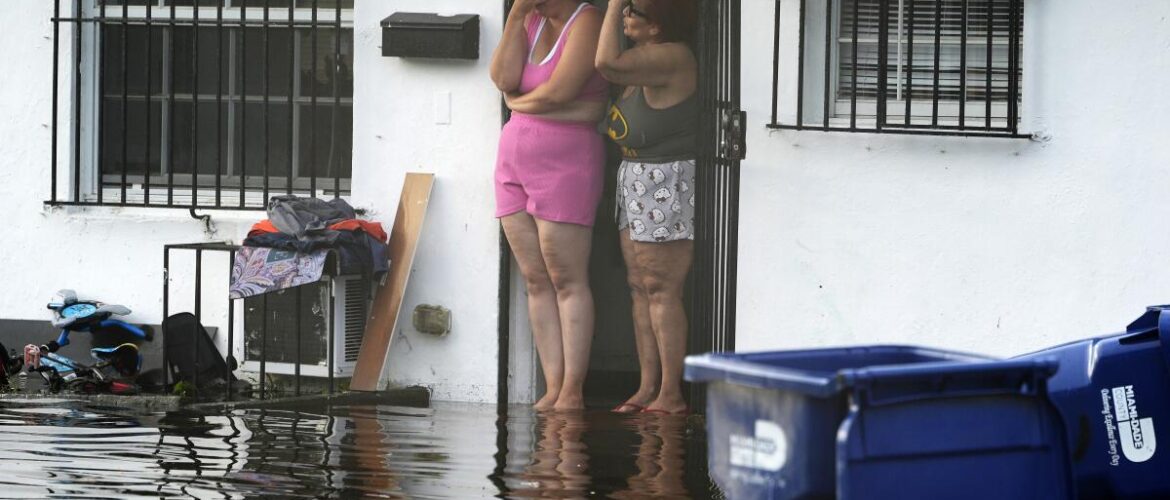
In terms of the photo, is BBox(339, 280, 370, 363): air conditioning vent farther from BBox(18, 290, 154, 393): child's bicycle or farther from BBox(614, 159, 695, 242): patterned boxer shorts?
BBox(614, 159, 695, 242): patterned boxer shorts

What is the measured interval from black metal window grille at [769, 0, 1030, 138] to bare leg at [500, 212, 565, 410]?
142 centimetres

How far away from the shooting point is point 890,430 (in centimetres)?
493

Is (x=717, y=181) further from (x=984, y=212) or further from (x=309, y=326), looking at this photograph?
(x=309, y=326)

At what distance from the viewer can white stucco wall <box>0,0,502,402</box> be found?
Result: 10.4 m

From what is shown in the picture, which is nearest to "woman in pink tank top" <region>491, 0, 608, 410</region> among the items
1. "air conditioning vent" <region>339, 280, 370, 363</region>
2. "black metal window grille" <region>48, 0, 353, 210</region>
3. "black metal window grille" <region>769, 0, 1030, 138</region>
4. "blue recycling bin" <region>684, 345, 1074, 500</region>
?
"air conditioning vent" <region>339, 280, 370, 363</region>

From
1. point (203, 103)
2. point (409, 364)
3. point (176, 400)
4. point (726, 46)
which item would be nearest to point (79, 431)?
point (176, 400)

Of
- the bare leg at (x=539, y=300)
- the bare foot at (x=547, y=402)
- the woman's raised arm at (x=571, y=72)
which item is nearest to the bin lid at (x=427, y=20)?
the woman's raised arm at (x=571, y=72)

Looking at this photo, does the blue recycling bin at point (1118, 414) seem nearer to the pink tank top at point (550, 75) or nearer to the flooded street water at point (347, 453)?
the flooded street water at point (347, 453)

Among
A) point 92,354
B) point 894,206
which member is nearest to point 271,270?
Answer: point 92,354

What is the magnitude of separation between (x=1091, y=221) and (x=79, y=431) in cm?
483

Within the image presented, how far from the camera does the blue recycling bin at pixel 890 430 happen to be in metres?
4.88

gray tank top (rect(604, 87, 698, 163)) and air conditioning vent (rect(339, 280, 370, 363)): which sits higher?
gray tank top (rect(604, 87, 698, 163))

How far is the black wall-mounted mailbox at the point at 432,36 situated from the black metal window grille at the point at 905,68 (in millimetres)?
1667

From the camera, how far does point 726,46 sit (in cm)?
938
